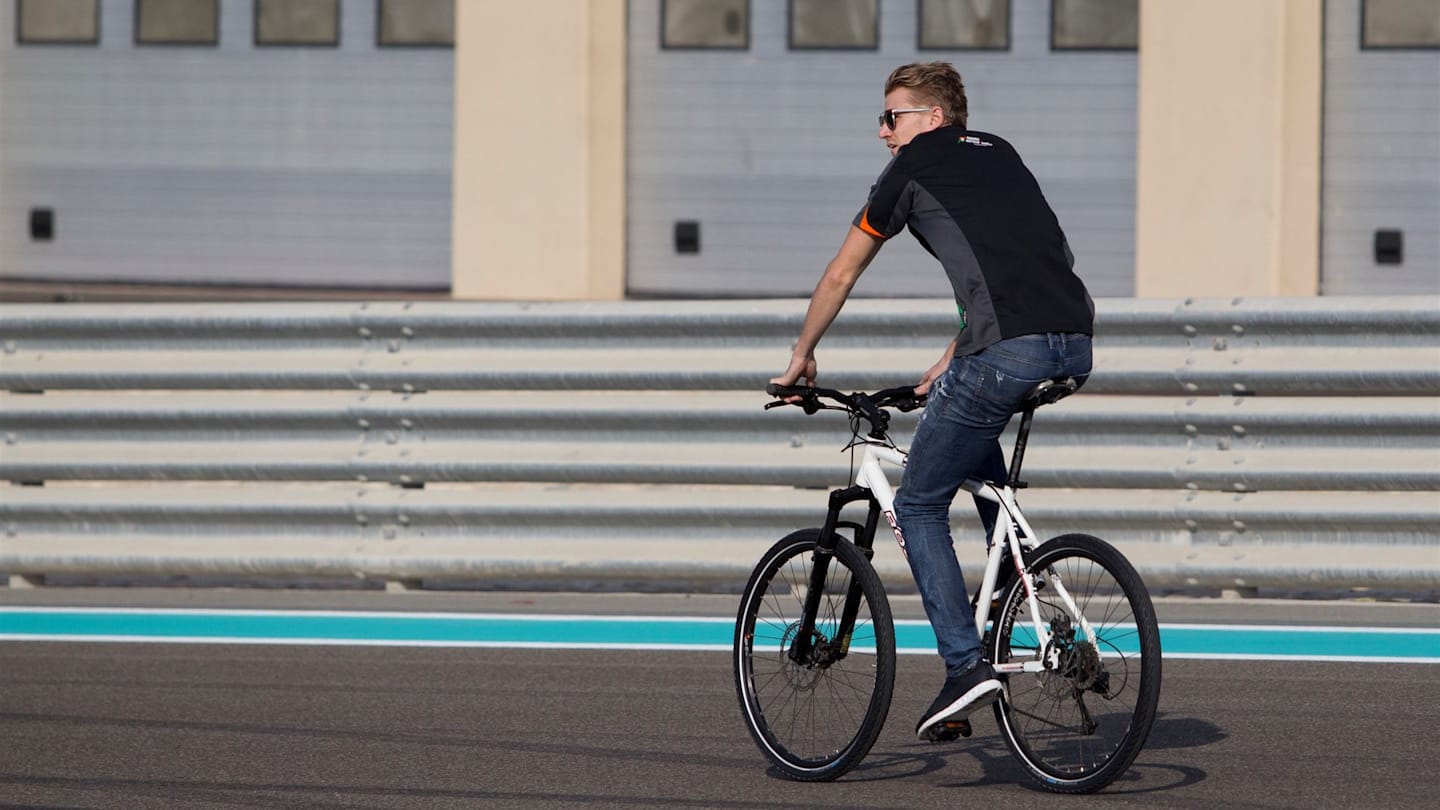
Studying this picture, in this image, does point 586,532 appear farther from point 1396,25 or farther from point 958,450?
point 1396,25

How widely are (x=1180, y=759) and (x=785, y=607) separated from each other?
1128 millimetres

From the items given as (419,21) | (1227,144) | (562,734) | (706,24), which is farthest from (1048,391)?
(419,21)

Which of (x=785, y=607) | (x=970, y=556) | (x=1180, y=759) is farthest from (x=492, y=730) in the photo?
(x=970, y=556)

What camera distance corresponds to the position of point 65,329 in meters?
9.21

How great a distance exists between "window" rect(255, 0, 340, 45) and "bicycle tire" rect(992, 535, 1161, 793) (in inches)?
576

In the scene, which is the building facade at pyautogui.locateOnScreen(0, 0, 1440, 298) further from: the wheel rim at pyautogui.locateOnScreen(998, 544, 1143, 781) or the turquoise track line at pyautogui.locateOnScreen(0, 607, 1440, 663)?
the wheel rim at pyautogui.locateOnScreen(998, 544, 1143, 781)

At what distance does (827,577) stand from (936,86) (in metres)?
1.31

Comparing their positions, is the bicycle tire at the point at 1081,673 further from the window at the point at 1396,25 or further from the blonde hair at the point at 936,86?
the window at the point at 1396,25

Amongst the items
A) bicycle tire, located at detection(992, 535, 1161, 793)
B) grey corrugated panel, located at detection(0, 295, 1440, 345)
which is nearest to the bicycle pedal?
bicycle tire, located at detection(992, 535, 1161, 793)

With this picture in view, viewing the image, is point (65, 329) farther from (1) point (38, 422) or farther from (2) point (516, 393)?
(2) point (516, 393)

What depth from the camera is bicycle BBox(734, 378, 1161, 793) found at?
17.0ft

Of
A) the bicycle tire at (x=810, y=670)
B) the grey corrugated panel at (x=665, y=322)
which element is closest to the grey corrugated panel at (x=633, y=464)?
the grey corrugated panel at (x=665, y=322)

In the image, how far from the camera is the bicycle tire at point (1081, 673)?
200 inches

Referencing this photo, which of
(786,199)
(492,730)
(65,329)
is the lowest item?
(492,730)
